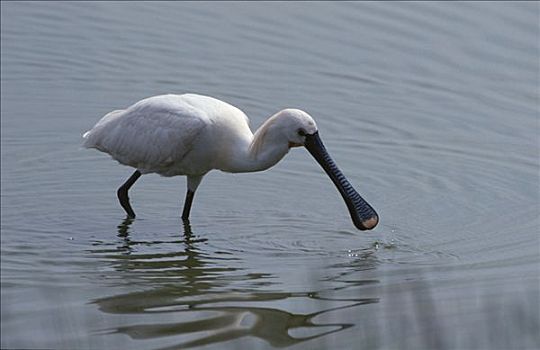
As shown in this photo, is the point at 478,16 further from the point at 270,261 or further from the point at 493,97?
the point at 270,261

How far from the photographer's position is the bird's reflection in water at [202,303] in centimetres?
803

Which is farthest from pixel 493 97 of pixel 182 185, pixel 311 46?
pixel 182 185

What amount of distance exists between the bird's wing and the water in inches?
19.9

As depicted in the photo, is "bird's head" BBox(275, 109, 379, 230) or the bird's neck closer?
"bird's head" BBox(275, 109, 379, 230)

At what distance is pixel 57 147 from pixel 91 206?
45.7 inches

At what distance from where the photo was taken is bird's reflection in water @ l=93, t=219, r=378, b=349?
316 inches

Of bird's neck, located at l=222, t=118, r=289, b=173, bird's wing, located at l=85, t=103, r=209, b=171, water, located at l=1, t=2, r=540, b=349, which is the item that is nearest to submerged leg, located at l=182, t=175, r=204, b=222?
water, located at l=1, t=2, r=540, b=349

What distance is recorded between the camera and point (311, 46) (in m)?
15.4

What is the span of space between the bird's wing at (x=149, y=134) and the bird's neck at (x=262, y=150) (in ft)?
1.13

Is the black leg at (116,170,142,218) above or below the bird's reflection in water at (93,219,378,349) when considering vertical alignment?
below

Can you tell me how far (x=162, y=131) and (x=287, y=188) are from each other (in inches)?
60.8

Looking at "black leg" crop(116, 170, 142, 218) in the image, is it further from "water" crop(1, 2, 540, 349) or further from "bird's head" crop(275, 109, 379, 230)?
"bird's head" crop(275, 109, 379, 230)

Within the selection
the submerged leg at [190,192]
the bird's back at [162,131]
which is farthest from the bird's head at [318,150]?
the submerged leg at [190,192]

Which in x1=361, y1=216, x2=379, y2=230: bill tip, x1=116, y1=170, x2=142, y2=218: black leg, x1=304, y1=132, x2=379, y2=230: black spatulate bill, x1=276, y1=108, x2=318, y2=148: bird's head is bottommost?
x1=116, y1=170, x2=142, y2=218: black leg
